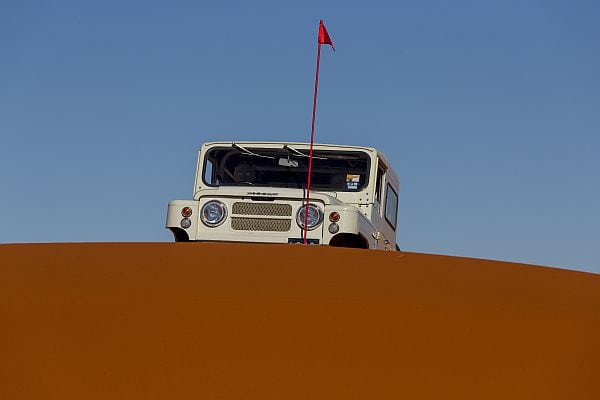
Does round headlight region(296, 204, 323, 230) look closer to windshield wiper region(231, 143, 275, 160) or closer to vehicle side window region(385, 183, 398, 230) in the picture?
windshield wiper region(231, 143, 275, 160)

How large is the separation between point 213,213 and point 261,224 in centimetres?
51

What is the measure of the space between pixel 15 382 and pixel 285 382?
0.65 m

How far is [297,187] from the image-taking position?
33.2 ft

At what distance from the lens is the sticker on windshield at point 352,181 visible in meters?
10.2

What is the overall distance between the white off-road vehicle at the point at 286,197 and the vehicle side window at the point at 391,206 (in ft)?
0.05

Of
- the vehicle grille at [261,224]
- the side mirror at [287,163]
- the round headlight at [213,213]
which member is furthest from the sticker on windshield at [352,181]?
the round headlight at [213,213]

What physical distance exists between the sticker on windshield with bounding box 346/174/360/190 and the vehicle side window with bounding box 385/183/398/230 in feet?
1.79

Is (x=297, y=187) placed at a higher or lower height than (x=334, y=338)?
lower

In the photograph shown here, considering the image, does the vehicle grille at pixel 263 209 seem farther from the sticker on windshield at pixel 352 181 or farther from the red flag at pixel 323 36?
the red flag at pixel 323 36

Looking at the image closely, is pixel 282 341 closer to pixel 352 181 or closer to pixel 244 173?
pixel 352 181

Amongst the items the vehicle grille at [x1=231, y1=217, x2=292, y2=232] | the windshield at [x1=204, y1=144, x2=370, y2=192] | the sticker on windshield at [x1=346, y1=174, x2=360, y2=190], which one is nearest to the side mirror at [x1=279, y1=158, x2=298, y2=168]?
the windshield at [x1=204, y1=144, x2=370, y2=192]

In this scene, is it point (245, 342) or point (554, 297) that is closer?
point (245, 342)

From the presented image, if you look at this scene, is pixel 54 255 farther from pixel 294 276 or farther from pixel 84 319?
pixel 294 276

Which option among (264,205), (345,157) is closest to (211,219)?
(264,205)
